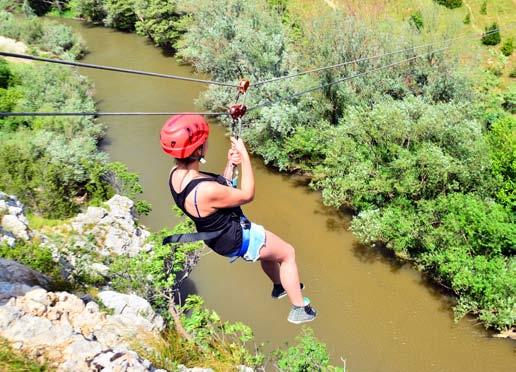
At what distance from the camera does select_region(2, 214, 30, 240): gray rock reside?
8453 millimetres

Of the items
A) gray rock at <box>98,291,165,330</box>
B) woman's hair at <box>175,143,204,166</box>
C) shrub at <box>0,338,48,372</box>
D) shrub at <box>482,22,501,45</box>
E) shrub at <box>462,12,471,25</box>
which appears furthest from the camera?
shrub at <box>462,12,471,25</box>

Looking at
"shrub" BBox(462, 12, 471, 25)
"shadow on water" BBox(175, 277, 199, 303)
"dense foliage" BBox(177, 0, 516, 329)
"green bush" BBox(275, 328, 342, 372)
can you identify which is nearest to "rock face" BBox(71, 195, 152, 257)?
"shadow on water" BBox(175, 277, 199, 303)

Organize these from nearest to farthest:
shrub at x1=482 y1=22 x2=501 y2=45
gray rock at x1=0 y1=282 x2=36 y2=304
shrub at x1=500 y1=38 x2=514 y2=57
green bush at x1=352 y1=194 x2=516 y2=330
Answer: gray rock at x1=0 y1=282 x2=36 y2=304 → green bush at x1=352 y1=194 x2=516 y2=330 → shrub at x1=500 y1=38 x2=514 y2=57 → shrub at x1=482 y1=22 x2=501 y2=45

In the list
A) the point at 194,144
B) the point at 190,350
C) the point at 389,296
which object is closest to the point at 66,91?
the point at 389,296

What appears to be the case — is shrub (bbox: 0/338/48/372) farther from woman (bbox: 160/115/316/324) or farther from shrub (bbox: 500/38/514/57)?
shrub (bbox: 500/38/514/57)

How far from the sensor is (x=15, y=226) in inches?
338

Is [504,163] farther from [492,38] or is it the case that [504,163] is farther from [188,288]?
[492,38]

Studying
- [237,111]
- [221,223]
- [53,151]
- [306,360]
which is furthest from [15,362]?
[53,151]

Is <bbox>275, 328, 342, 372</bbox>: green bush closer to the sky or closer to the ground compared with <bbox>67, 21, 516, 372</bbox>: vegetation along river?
closer to the sky

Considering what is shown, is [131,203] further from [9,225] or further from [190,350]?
[190,350]

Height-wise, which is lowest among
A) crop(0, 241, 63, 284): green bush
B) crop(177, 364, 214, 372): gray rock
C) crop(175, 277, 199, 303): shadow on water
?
crop(175, 277, 199, 303): shadow on water

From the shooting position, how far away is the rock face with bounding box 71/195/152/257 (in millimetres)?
10547

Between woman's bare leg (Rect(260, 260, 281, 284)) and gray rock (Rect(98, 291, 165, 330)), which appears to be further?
gray rock (Rect(98, 291, 165, 330))

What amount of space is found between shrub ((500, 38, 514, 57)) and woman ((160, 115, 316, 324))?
61.5 feet
